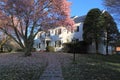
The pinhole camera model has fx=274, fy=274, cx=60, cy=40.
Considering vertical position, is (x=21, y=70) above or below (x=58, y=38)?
below

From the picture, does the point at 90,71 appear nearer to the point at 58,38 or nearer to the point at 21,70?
the point at 21,70

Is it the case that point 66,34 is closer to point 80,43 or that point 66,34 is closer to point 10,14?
point 80,43

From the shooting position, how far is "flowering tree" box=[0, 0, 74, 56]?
30469 millimetres

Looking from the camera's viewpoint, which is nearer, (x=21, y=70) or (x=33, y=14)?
(x=21, y=70)

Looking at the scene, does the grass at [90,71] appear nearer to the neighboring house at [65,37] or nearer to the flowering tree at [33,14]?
the flowering tree at [33,14]

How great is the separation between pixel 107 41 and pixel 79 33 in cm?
765

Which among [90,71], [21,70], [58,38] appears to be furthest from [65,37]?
[90,71]

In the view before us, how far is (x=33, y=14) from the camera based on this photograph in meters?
30.8

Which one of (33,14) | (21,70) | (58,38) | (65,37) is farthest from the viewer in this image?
(58,38)

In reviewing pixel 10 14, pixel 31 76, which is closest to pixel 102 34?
pixel 10 14

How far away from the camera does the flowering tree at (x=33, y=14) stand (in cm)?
3047

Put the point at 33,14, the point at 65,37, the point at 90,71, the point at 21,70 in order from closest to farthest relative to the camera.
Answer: the point at 90,71 < the point at 21,70 < the point at 33,14 < the point at 65,37

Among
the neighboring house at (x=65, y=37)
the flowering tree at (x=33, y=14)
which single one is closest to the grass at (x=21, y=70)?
the flowering tree at (x=33, y=14)

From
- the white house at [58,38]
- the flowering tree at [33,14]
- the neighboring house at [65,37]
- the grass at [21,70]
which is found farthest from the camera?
the white house at [58,38]
